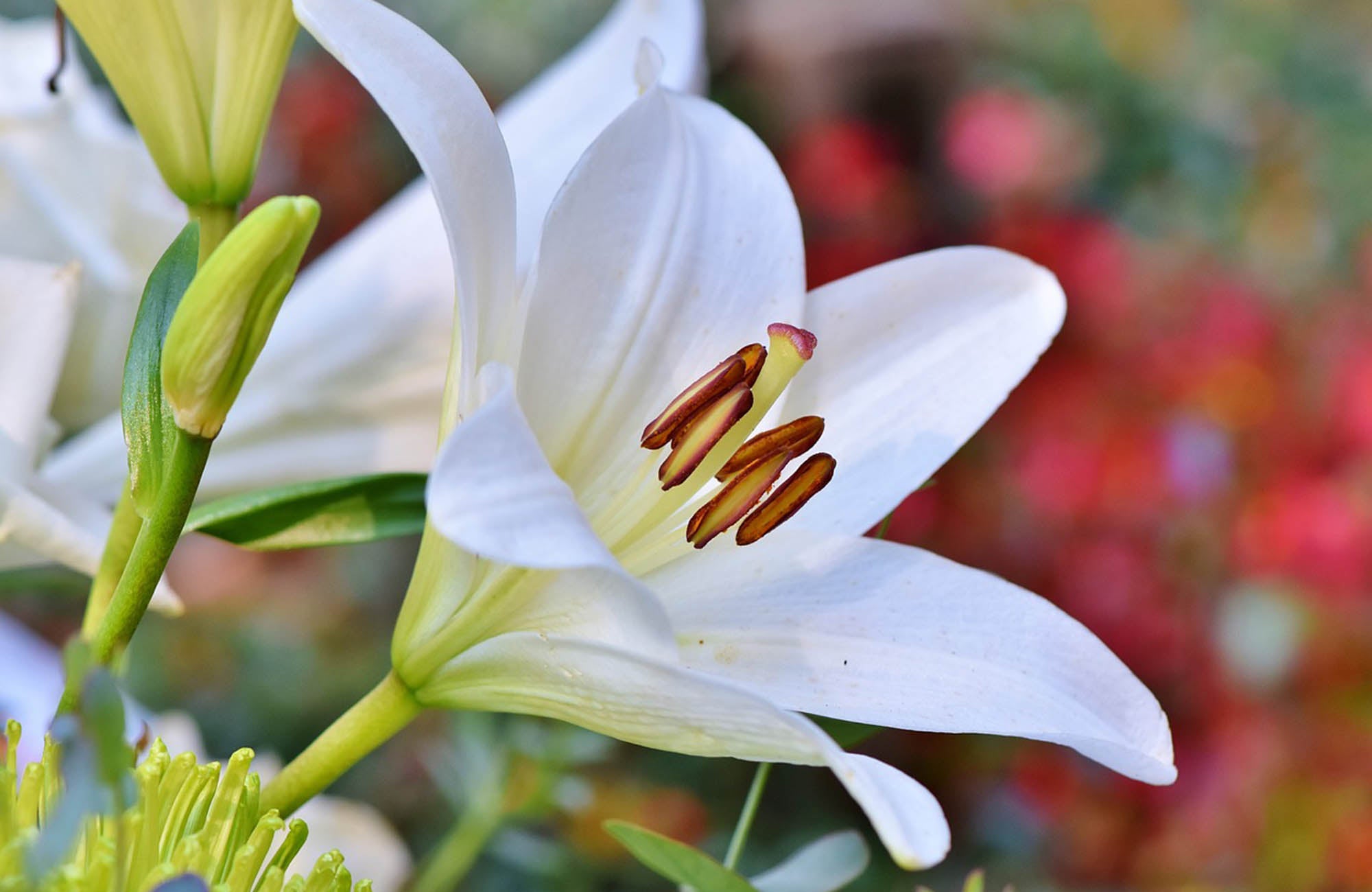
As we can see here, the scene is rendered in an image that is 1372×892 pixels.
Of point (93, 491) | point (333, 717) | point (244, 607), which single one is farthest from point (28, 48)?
point (244, 607)

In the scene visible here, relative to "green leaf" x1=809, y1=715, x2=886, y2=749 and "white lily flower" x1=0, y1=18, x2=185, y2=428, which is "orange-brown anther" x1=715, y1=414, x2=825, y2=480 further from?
"white lily flower" x1=0, y1=18, x2=185, y2=428

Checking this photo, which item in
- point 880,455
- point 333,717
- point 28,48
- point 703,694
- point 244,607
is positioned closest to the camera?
point 703,694

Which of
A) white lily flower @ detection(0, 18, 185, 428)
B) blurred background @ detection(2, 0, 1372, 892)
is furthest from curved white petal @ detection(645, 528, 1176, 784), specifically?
blurred background @ detection(2, 0, 1372, 892)

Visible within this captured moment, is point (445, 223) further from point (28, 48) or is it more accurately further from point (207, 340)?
point (28, 48)

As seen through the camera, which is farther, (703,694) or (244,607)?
(244,607)

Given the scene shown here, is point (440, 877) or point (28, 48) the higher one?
point (28, 48)

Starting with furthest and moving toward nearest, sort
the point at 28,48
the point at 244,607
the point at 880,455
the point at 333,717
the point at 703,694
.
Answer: the point at 244,607 < the point at 333,717 < the point at 28,48 < the point at 880,455 < the point at 703,694

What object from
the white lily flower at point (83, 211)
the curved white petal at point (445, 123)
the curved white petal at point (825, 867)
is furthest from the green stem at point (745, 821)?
the white lily flower at point (83, 211)

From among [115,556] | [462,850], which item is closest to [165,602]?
[115,556]
